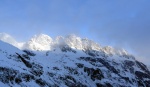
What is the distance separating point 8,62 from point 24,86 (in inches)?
800

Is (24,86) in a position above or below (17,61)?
below

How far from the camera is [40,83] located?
16125cm

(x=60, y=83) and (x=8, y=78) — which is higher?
(x=60, y=83)

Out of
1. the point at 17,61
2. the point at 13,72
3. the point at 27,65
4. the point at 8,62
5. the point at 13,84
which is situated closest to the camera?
the point at 13,84

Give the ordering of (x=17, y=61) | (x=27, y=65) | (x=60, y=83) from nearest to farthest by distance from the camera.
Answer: (x=17, y=61) < (x=27, y=65) < (x=60, y=83)

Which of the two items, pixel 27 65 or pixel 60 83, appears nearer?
pixel 27 65

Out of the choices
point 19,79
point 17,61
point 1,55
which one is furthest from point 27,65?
point 19,79

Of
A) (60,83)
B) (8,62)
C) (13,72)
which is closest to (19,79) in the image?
(13,72)

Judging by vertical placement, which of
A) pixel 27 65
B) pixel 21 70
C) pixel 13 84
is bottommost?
pixel 13 84

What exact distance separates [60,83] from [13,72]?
57393mm

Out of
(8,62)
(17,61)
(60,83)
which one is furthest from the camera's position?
(60,83)

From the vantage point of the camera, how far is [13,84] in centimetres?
13550

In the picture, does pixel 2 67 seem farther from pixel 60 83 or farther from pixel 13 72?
pixel 60 83

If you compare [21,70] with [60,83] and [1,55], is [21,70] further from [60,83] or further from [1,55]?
[60,83]
